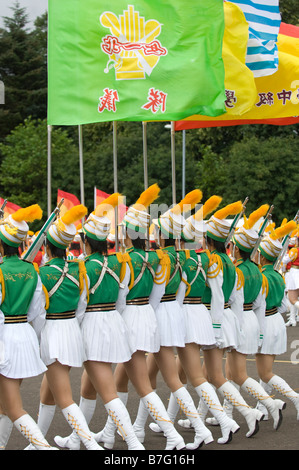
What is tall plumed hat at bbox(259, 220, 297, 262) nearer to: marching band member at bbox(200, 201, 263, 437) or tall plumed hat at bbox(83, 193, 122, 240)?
marching band member at bbox(200, 201, 263, 437)

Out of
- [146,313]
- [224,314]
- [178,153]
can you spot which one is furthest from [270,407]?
[178,153]

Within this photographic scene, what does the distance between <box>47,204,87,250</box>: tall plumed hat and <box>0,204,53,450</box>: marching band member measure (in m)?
0.33

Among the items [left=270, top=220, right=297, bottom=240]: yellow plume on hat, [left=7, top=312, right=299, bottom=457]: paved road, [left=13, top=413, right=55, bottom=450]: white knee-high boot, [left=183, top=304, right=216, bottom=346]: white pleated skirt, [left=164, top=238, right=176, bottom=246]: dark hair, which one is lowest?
[left=7, top=312, right=299, bottom=457]: paved road

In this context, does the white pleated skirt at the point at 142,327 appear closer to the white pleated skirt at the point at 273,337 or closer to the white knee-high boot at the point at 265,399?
the white knee-high boot at the point at 265,399

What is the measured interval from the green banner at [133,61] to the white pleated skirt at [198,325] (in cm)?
254

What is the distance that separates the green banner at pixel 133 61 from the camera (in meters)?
9.51

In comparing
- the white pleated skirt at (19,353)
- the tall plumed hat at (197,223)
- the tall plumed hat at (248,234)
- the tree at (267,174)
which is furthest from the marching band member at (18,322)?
the tree at (267,174)

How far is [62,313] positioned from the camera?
6.68m

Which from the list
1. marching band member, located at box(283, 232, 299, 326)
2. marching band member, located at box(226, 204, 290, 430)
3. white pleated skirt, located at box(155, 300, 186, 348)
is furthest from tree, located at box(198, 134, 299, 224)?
white pleated skirt, located at box(155, 300, 186, 348)

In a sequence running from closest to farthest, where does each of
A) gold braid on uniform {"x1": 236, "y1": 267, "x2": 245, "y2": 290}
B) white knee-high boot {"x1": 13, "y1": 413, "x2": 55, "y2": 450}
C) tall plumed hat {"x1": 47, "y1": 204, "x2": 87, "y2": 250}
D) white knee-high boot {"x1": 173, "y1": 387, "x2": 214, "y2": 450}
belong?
white knee-high boot {"x1": 13, "y1": 413, "x2": 55, "y2": 450}, tall plumed hat {"x1": 47, "y1": 204, "x2": 87, "y2": 250}, white knee-high boot {"x1": 173, "y1": 387, "x2": 214, "y2": 450}, gold braid on uniform {"x1": 236, "y1": 267, "x2": 245, "y2": 290}

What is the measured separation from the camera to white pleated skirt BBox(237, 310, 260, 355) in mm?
8148

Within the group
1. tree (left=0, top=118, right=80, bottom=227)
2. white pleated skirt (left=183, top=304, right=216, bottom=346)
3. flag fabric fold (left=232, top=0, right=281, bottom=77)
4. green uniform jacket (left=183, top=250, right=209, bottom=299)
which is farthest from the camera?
tree (left=0, top=118, right=80, bottom=227)
